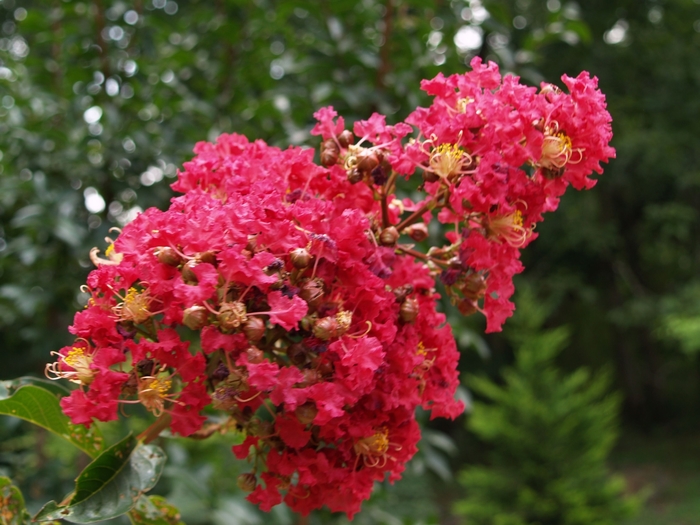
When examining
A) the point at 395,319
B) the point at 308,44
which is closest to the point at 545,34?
the point at 308,44

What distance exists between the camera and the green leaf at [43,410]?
3.11 feet

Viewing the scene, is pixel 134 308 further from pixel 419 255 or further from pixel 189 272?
pixel 419 255

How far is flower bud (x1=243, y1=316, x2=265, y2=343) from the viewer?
75cm

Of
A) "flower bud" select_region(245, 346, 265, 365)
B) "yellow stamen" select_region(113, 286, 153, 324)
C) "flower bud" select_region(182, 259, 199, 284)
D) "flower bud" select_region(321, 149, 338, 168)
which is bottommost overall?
"yellow stamen" select_region(113, 286, 153, 324)

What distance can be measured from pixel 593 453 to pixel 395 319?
4.43 meters

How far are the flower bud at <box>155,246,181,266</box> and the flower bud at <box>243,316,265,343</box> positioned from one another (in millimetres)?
116

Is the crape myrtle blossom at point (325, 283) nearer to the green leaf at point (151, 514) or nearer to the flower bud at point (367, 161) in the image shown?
the flower bud at point (367, 161)

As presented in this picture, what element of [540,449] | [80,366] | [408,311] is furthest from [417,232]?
[540,449]

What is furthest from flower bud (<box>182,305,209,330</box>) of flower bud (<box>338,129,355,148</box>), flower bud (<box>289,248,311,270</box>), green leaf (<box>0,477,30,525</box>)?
green leaf (<box>0,477,30,525</box>)

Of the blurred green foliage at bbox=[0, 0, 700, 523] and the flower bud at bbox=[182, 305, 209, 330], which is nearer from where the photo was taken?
the flower bud at bbox=[182, 305, 209, 330]

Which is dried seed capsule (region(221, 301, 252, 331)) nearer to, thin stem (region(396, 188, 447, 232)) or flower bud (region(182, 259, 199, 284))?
flower bud (region(182, 259, 199, 284))

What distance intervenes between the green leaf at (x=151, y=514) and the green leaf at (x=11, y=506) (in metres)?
0.16

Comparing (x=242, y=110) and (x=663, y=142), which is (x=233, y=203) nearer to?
(x=242, y=110)

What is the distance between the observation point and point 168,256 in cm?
77
